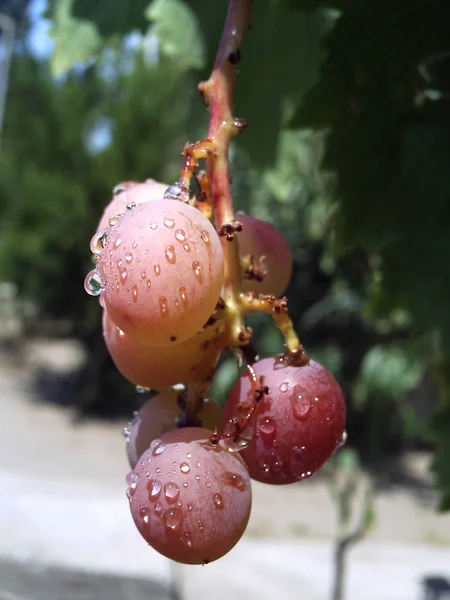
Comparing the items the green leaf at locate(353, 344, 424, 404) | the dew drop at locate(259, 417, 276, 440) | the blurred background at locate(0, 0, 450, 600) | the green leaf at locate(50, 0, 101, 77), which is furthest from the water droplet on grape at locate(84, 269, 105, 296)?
the green leaf at locate(353, 344, 424, 404)

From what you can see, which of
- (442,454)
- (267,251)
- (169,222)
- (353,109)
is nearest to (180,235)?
(169,222)

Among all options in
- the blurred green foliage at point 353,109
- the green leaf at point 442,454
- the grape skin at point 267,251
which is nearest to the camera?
the grape skin at point 267,251

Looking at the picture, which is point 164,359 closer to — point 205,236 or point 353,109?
point 205,236

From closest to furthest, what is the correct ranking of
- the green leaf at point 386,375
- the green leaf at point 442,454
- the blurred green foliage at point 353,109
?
the blurred green foliage at point 353,109 → the green leaf at point 442,454 → the green leaf at point 386,375

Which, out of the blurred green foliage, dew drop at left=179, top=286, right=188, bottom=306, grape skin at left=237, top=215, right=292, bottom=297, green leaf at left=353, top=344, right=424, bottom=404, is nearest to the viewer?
dew drop at left=179, top=286, right=188, bottom=306

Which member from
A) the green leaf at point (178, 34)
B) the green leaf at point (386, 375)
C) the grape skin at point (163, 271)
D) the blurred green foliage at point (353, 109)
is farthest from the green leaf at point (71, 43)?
the green leaf at point (386, 375)

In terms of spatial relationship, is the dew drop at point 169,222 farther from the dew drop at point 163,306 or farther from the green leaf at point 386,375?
the green leaf at point 386,375

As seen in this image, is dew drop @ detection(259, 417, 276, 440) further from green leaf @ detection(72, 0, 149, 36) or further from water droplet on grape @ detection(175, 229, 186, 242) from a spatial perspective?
green leaf @ detection(72, 0, 149, 36)
